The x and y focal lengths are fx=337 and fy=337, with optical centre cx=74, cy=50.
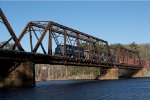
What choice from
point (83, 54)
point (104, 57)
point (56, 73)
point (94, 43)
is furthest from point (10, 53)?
point (56, 73)

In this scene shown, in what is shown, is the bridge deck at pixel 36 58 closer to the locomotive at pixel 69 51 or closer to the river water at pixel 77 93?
the locomotive at pixel 69 51

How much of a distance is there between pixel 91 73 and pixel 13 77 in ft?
347

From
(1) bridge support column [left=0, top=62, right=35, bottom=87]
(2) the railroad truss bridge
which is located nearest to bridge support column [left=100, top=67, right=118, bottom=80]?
(2) the railroad truss bridge

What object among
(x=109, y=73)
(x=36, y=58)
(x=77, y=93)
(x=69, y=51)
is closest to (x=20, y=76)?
(x=36, y=58)

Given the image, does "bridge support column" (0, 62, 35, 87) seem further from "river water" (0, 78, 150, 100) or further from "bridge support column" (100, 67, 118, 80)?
"bridge support column" (100, 67, 118, 80)

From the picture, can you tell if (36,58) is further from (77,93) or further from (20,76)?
(77,93)

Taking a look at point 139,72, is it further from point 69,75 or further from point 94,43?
point 94,43

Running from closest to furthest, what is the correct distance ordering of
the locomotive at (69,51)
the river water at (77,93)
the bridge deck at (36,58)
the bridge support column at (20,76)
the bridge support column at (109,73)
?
1. the river water at (77,93)
2. the bridge deck at (36,58)
3. the bridge support column at (20,76)
4. the locomotive at (69,51)
5. the bridge support column at (109,73)

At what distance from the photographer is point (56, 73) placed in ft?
626

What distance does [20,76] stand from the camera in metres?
67.1

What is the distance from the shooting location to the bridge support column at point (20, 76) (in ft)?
220

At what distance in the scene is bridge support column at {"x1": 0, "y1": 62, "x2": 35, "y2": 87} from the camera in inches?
2635

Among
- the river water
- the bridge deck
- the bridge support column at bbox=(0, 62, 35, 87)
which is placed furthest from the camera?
the bridge support column at bbox=(0, 62, 35, 87)

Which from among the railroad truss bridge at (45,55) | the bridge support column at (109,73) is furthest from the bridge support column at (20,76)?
the bridge support column at (109,73)
